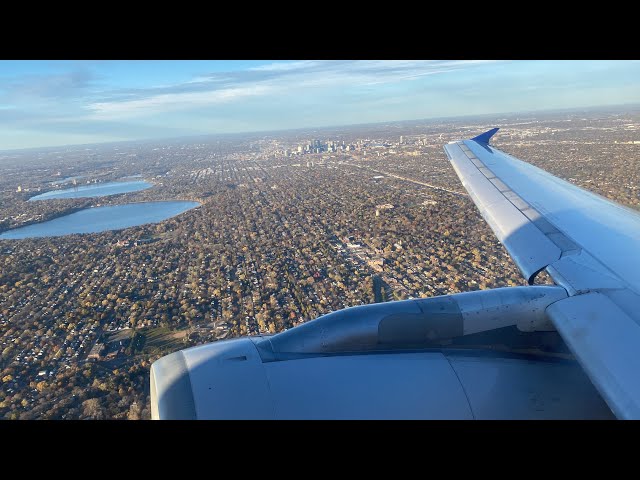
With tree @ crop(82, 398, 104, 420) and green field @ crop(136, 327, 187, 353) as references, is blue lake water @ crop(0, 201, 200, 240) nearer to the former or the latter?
green field @ crop(136, 327, 187, 353)

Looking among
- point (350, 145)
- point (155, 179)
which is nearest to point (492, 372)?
point (155, 179)

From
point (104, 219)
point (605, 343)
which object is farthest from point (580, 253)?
point (104, 219)

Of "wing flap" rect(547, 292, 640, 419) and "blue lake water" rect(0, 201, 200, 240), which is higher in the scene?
"wing flap" rect(547, 292, 640, 419)

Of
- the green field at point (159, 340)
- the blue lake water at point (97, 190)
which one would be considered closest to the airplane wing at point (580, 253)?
the green field at point (159, 340)

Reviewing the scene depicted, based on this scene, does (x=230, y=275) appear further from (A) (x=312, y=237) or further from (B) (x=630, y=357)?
(B) (x=630, y=357)

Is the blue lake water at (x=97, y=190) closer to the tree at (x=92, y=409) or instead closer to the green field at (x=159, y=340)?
the green field at (x=159, y=340)

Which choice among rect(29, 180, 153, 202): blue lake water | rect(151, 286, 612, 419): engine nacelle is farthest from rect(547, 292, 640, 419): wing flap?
rect(29, 180, 153, 202): blue lake water
